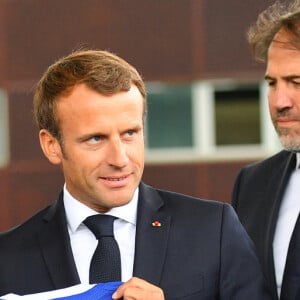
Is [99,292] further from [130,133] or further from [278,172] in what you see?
[278,172]

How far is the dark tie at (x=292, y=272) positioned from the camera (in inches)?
153

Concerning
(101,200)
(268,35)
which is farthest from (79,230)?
(268,35)

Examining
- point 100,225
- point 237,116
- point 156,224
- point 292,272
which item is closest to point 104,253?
point 100,225

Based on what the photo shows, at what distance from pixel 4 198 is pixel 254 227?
1079cm

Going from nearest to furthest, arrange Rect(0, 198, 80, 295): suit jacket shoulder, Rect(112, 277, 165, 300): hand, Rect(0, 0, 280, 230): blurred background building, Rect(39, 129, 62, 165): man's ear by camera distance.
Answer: Rect(112, 277, 165, 300): hand → Rect(0, 198, 80, 295): suit jacket shoulder → Rect(39, 129, 62, 165): man's ear → Rect(0, 0, 280, 230): blurred background building

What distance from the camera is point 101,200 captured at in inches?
131

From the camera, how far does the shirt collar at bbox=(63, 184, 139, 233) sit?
3418 millimetres

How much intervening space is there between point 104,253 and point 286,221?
43.5 inches

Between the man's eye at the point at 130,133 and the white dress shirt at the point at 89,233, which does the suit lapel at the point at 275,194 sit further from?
the man's eye at the point at 130,133

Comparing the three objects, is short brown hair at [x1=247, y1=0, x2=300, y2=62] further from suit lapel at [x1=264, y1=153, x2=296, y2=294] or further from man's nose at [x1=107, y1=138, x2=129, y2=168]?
man's nose at [x1=107, y1=138, x2=129, y2=168]

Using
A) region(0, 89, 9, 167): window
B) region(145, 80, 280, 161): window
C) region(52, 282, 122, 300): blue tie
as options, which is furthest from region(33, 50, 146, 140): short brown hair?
region(0, 89, 9, 167): window

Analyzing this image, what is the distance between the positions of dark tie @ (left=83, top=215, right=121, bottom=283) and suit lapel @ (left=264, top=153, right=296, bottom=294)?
0.87m

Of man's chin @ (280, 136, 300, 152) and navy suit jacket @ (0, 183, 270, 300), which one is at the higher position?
man's chin @ (280, 136, 300, 152)

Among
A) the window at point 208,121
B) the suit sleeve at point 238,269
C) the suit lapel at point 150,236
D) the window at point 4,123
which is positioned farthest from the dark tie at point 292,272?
the window at point 4,123
